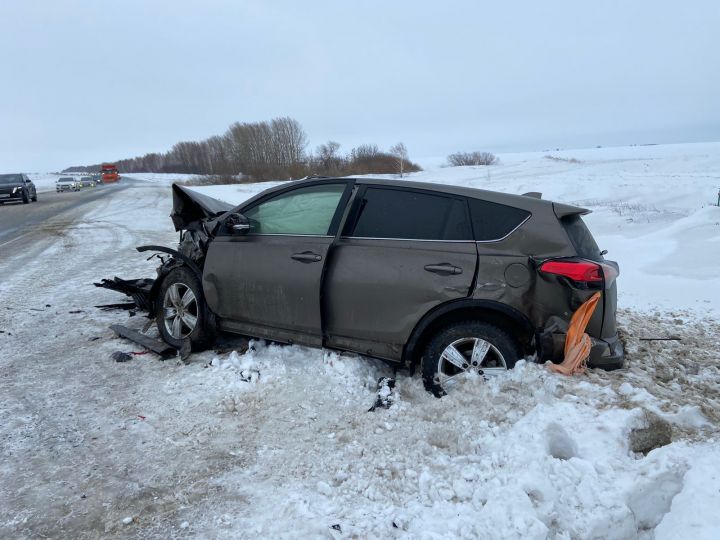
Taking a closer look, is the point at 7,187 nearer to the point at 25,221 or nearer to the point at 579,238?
the point at 25,221

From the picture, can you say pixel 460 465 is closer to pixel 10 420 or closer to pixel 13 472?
pixel 13 472

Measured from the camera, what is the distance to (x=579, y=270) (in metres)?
3.27

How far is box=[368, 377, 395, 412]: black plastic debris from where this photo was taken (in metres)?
3.52

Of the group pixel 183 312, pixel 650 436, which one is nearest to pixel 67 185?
pixel 183 312

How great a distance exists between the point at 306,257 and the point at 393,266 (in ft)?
2.47

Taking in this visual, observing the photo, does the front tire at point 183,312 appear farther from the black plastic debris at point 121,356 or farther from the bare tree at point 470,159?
the bare tree at point 470,159

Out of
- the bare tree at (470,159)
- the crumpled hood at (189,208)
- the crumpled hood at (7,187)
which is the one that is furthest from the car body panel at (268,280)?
the bare tree at (470,159)

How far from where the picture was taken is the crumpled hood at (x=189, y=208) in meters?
5.06

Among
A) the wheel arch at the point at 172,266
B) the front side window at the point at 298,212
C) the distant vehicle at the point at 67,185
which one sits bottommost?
the wheel arch at the point at 172,266

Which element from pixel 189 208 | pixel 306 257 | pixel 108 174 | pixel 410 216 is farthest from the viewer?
pixel 108 174

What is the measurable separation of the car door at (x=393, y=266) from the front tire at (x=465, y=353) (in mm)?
233

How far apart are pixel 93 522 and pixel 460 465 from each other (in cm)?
202

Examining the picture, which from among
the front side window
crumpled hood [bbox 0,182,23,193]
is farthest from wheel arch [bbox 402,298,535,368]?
crumpled hood [bbox 0,182,23,193]

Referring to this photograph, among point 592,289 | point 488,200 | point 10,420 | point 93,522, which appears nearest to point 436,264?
point 488,200
